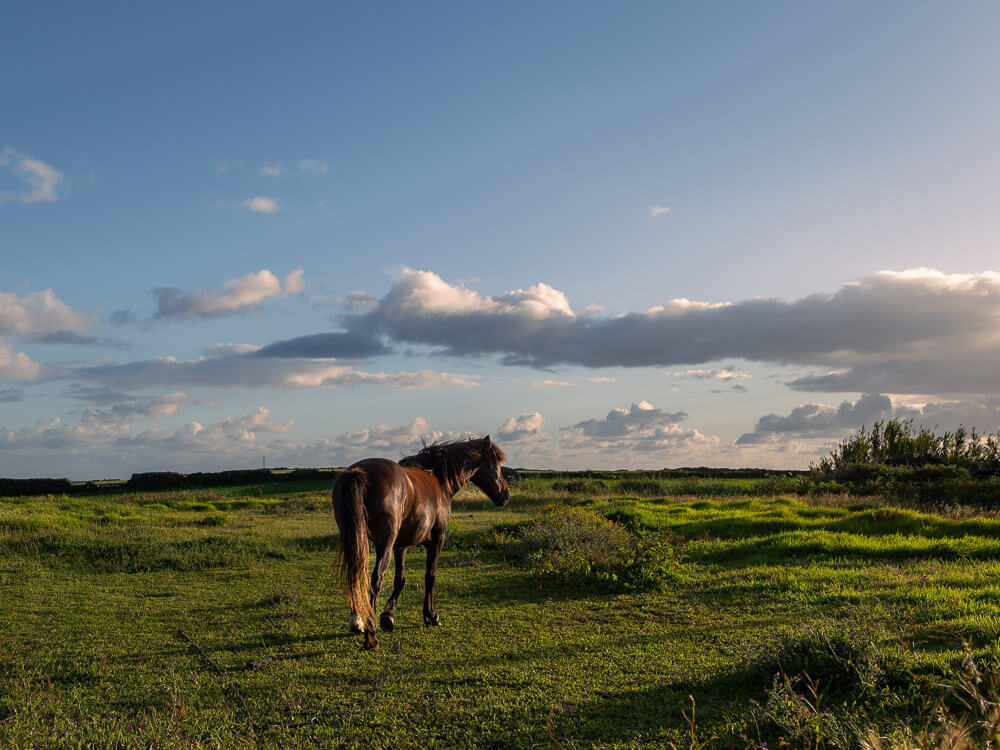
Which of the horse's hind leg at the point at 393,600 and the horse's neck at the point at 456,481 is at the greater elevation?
the horse's neck at the point at 456,481

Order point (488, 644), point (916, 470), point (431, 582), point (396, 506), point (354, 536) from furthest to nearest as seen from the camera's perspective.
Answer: point (916, 470) → point (431, 582) → point (488, 644) → point (396, 506) → point (354, 536)

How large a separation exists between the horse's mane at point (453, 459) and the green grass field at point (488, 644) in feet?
7.19

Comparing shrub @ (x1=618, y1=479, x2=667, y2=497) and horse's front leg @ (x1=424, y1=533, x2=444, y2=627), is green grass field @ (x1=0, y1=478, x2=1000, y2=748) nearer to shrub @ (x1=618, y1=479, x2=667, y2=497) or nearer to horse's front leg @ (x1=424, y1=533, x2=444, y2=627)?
horse's front leg @ (x1=424, y1=533, x2=444, y2=627)

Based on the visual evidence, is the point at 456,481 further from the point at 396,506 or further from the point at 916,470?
the point at 916,470

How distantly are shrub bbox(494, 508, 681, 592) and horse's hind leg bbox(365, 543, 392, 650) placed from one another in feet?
16.9

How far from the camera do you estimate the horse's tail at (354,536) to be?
7379 millimetres

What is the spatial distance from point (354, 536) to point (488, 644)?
8.27 feet

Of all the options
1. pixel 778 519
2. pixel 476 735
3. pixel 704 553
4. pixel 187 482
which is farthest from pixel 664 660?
pixel 187 482

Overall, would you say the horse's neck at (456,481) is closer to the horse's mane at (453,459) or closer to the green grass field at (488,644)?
the horse's mane at (453,459)

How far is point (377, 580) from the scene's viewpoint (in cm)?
800

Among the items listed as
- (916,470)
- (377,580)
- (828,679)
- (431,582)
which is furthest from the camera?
(916,470)

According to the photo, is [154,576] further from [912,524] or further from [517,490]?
[517,490]

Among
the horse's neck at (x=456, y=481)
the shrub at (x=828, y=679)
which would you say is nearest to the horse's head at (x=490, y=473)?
the horse's neck at (x=456, y=481)

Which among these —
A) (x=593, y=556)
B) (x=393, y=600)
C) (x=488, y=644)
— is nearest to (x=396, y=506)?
(x=393, y=600)
